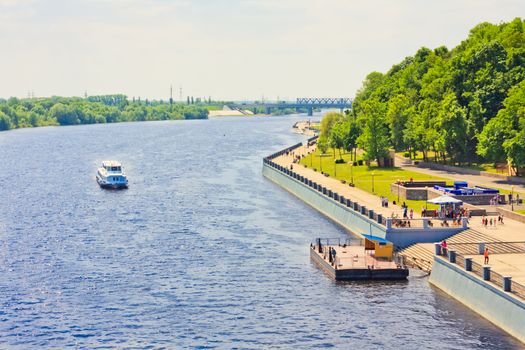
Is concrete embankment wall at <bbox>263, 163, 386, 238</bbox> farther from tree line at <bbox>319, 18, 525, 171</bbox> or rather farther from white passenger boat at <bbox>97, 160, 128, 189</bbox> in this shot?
white passenger boat at <bbox>97, 160, 128, 189</bbox>

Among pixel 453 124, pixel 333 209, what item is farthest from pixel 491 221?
pixel 453 124

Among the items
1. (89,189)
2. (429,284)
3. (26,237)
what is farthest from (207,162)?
(429,284)

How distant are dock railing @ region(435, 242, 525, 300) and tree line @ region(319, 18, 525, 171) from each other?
42976 mm

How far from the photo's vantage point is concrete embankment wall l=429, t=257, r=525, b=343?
55094mm

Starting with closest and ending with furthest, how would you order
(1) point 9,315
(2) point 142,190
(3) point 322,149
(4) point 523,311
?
(4) point 523,311
(1) point 9,315
(2) point 142,190
(3) point 322,149

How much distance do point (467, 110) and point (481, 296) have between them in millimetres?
81901

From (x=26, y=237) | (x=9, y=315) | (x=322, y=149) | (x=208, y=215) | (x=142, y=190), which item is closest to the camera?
(x=9, y=315)

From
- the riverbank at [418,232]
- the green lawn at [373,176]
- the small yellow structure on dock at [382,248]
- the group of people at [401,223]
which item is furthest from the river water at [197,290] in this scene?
the green lawn at [373,176]

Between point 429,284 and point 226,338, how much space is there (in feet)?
64.8

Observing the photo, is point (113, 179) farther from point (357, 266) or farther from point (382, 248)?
point (357, 266)

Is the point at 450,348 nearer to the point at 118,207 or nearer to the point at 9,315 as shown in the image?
the point at 9,315

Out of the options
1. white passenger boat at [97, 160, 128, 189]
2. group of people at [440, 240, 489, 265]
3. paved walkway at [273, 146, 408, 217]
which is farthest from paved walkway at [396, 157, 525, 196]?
white passenger boat at [97, 160, 128, 189]

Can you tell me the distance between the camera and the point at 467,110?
5448 inches

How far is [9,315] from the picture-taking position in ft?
207
